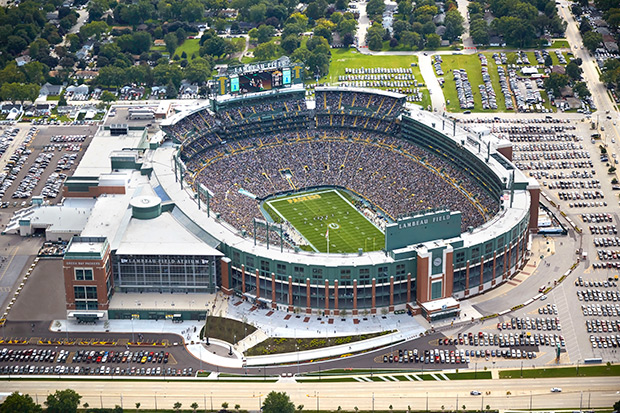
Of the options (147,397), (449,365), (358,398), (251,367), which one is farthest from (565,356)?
(147,397)

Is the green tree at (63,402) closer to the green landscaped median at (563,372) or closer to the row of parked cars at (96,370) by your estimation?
the row of parked cars at (96,370)

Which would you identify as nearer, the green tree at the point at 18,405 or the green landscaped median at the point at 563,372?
the green tree at the point at 18,405

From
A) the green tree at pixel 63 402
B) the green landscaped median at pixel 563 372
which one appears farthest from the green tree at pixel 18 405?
the green landscaped median at pixel 563 372

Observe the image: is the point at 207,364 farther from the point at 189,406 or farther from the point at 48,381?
the point at 48,381

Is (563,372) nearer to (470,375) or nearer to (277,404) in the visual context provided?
(470,375)

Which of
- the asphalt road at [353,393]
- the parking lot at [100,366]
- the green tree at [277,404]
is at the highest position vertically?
the green tree at [277,404]

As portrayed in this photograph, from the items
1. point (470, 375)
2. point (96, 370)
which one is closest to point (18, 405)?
point (96, 370)

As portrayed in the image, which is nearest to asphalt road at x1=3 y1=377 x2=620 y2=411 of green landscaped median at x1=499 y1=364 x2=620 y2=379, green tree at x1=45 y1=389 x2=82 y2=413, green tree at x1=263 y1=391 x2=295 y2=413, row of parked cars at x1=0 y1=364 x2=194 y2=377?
green landscaped median at x1=499 y1=364 x2=620 y2=379
